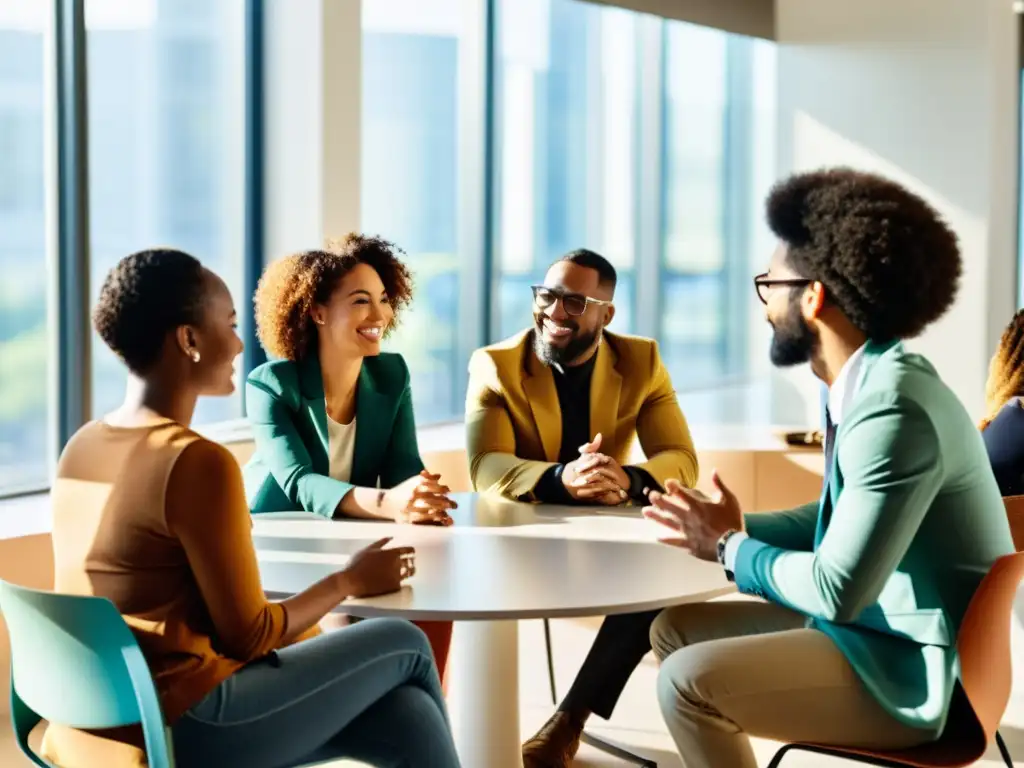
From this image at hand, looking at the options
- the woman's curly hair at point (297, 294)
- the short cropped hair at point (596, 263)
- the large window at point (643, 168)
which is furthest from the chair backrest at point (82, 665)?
the large window at point (643, 168)

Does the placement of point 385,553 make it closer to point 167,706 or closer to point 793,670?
point 167,706

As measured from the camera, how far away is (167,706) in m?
2.06

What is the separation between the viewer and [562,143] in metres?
7.72

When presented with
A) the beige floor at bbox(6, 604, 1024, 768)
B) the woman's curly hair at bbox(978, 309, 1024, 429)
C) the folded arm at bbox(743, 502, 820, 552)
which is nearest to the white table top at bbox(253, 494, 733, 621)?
the folded arm at bbox(743, 502, 820, 552)

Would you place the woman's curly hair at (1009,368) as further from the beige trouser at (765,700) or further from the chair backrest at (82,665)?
the chair backrest at (82,665)

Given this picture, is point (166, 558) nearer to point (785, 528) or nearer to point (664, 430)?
point (785, 528)

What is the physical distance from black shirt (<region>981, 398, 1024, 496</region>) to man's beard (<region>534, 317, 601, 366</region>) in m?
1.18

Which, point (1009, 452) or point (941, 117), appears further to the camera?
point (941, 117)

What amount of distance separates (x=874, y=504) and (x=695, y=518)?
408 mm

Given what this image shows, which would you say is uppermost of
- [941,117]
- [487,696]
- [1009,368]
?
[941,117]

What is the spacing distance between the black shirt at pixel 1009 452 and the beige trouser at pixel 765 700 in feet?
5.65

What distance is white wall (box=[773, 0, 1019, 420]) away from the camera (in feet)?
21.0

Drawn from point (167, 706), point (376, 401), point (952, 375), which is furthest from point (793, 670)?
point (952, 375)

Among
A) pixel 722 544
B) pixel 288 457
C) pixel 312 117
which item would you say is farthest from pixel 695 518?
pixel 312 117
